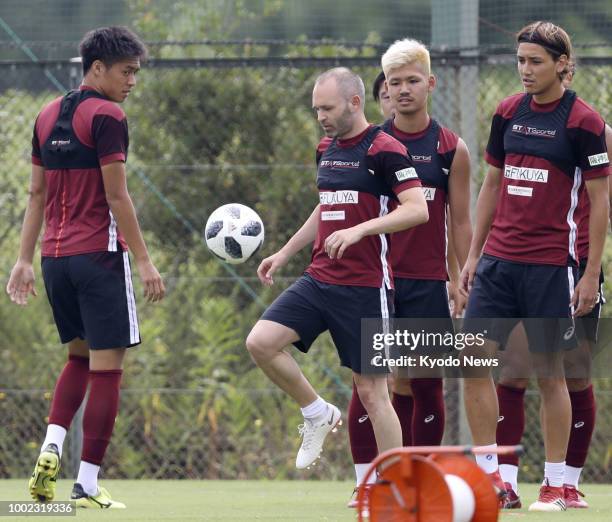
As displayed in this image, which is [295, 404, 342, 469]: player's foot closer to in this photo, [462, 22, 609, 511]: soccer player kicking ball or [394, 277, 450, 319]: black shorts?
[462, 22, 609, 511]: soccer player kicking ball

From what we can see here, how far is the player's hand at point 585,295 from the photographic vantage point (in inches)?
232

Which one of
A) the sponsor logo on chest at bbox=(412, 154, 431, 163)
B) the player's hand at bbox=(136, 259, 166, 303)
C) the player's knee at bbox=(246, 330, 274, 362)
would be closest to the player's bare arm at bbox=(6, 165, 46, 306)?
the player's hand at bbox=(136, 259, 166, 303)

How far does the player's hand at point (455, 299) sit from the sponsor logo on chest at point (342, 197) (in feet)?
4.23

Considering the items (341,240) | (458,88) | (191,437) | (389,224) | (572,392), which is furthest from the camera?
(191,437)

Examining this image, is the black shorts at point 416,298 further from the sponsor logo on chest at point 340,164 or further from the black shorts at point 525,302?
the sponsor logo on chest at point 340,164

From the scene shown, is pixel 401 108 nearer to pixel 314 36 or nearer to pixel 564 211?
pixel 564 211

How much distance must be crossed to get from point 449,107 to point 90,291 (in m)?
3.48

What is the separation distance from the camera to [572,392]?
6.66 meters

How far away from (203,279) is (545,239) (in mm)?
3397

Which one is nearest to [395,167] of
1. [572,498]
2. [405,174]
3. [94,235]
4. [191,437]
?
[405,174]

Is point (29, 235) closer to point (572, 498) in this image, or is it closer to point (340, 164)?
point (340, 164)

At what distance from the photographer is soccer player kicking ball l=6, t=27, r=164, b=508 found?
5984 mm

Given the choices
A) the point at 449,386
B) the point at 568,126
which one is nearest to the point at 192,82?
the point at 449,386

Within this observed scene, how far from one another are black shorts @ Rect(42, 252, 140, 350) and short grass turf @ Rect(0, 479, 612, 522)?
794mm
